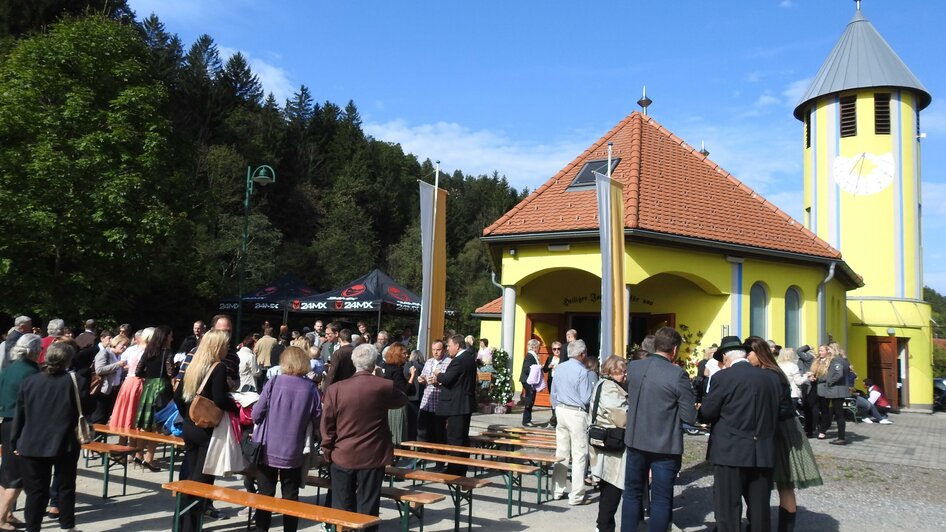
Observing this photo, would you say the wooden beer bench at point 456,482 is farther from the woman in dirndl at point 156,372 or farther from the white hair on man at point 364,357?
the woman in dirndl at point 156,372

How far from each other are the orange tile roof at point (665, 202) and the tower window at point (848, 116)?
33.0ft

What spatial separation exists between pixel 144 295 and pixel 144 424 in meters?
19.6

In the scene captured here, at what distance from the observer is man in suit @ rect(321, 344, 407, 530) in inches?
213

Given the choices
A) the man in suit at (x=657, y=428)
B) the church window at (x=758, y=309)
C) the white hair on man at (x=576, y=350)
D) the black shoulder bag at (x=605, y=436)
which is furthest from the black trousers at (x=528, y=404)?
the man in suit at (x=657, y=428)

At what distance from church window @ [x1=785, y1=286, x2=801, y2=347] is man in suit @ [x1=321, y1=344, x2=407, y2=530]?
48.7 feet

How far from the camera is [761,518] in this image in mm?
5648

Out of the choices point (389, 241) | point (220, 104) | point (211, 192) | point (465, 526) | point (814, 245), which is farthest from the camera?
point (389, 241)

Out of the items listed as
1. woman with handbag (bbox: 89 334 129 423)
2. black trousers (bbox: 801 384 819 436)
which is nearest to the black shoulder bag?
woman with handbag (bbox: 89 334 129 423)

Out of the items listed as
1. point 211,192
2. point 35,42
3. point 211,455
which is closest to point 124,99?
point 35,42

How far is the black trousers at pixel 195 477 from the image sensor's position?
5.82 meters

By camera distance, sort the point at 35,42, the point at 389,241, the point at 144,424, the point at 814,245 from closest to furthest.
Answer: the point at 144,424 → the point at 814,245 → the point at 35,42 → the point at 389,241

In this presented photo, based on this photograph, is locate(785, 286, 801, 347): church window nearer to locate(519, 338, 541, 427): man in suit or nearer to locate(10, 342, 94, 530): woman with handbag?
locate(519, 338, 541, 427): man in suit

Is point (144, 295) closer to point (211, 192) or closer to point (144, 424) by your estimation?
point (211, 192)

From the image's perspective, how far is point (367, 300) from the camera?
20.0 metres
